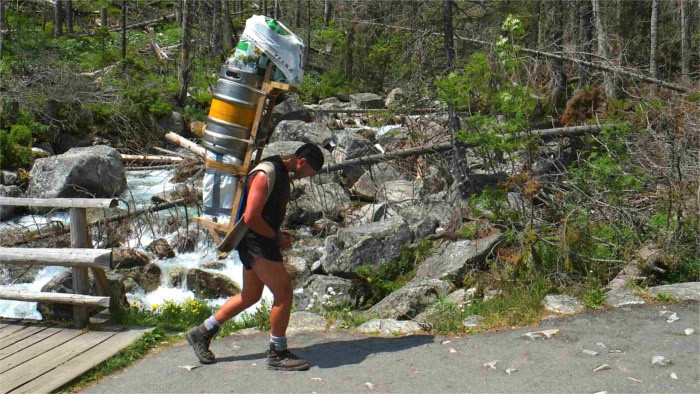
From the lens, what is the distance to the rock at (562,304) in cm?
671

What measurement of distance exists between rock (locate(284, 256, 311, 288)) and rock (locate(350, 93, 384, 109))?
13038mm

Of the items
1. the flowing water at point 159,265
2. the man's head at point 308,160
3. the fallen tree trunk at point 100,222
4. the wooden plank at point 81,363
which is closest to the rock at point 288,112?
the flowing water at point 159,265

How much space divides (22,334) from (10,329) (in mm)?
230

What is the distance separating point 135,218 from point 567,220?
25.8 ft

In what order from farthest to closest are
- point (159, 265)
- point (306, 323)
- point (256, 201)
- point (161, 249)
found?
point (161, 249) < point (159, 265) < point (306, 323) < point (256, 201)

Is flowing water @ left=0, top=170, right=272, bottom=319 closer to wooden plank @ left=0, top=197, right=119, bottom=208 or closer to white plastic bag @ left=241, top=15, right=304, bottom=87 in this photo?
wooden plank @ left=0, top=197, right=119, bottom=208

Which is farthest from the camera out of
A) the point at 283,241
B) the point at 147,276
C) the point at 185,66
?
the point at 185,66

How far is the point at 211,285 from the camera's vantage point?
38.1 feet

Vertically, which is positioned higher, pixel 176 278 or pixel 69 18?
pixel 69 18

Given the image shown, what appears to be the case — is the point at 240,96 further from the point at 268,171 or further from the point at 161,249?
the point at 161,249

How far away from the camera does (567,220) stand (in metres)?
7.81

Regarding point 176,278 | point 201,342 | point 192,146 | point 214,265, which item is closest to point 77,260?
point 201,342

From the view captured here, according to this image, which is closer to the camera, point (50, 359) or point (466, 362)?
point (466, 362)

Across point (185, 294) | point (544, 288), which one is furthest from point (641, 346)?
point (185, 294)
